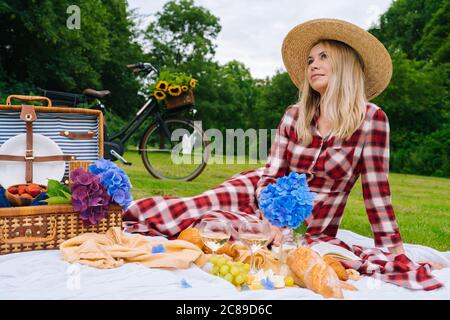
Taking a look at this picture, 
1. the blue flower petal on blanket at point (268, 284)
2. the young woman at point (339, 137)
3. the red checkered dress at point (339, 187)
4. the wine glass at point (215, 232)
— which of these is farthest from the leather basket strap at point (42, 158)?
the blue flower petal on blanket at point (268, 284)

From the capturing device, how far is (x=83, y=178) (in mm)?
2381

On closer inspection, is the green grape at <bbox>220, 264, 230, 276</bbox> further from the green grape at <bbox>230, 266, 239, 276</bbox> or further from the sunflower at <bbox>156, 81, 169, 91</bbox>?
the sunflower at <bbox>156, 81, 169, 91</bbox>

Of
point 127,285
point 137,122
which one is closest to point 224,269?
point 127,285

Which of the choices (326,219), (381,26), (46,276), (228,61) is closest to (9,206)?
(46,276)

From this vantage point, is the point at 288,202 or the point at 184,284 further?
the point at 184,284

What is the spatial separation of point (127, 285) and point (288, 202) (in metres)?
0.66

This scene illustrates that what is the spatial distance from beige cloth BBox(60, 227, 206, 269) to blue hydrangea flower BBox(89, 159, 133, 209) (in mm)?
188

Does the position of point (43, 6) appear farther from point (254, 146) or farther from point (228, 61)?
point (228, 61)

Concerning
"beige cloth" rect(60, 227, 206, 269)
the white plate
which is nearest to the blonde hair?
"beige cloth" rect(60, 227, 206, 269)

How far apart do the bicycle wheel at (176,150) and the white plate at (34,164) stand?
8.21ft

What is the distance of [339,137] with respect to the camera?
8.09 ft

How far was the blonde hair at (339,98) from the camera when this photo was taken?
2453 mm

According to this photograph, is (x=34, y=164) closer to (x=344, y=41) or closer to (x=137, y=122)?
(x=344, y=41)

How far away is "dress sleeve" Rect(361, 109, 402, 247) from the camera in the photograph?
2.40 metres
